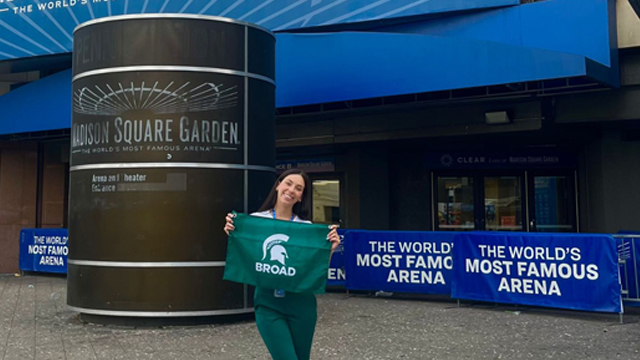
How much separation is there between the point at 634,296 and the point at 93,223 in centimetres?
795

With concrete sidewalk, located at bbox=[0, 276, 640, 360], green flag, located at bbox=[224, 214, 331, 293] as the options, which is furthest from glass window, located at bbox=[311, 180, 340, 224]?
green flag, located at bbox=[224, 214, 331, 293]

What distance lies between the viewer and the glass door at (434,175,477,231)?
692 inches

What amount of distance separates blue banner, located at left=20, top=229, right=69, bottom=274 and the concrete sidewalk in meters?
5.76

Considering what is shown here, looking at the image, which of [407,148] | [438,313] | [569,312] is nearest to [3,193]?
[407,148]

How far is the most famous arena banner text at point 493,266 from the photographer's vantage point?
9086 mm

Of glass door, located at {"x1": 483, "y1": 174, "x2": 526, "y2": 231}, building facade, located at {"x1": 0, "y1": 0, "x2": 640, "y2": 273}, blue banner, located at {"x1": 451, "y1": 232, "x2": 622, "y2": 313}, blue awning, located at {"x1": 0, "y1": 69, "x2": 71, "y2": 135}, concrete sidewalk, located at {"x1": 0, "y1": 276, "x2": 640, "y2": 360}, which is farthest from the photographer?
glass door, located at {"x1": 483, "y1": 174, "x2": 526, "y2": 231}

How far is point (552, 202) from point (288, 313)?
14.7m

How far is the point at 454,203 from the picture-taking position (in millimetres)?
17656

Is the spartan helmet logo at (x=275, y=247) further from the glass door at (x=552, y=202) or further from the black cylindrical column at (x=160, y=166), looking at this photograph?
the glass door at (x=552, y=202)

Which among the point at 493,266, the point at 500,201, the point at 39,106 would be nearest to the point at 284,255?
the point at 493,266

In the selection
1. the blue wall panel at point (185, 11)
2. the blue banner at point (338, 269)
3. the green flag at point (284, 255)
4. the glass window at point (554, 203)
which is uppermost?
the blue wall panel at point (185, 11)

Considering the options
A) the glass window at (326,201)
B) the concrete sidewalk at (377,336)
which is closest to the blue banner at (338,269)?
the concrete sidewalk at (377,336)

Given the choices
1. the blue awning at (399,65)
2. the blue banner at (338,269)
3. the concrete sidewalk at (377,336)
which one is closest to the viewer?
the concrete sidewalk at (377,336)

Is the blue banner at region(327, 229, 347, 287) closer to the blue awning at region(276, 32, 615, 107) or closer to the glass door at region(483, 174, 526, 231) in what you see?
the blue awning at region(276, 32, 615, 107)
